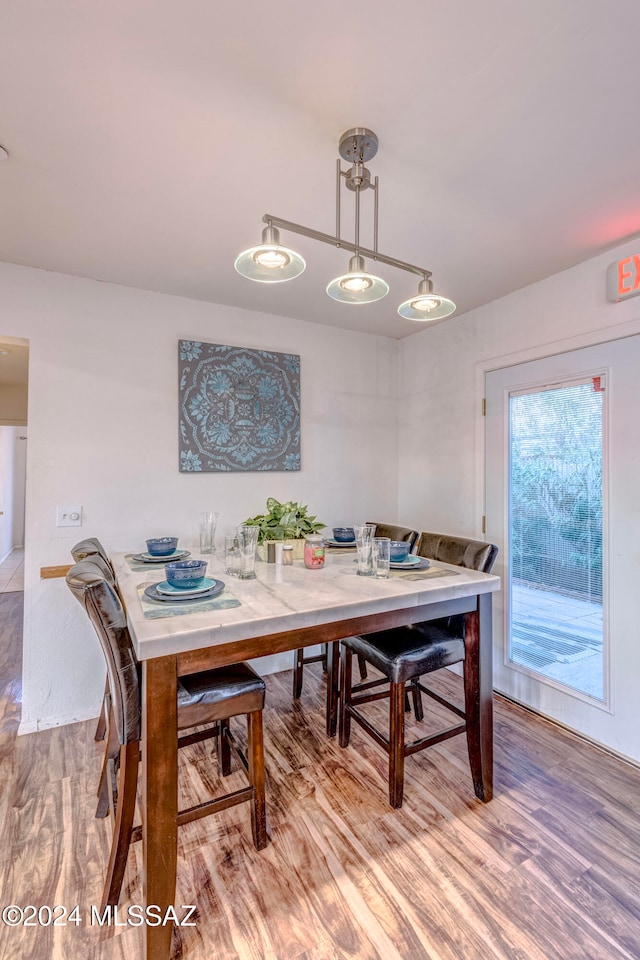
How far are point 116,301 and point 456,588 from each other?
2.46 metres

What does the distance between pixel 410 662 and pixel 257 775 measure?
27.2 inches

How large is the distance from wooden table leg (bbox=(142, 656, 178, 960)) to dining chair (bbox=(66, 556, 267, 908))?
3.8 inches

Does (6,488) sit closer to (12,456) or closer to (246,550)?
(12,456)

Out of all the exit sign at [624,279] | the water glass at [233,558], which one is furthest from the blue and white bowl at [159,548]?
the exit sign at [624,279]

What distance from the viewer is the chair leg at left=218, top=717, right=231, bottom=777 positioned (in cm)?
185

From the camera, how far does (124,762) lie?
133 cm

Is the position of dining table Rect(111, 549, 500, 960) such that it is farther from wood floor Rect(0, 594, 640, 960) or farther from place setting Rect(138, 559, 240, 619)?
wood floor Rect(0, 594, 640, 960)

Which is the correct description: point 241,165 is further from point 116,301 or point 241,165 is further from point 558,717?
point 558,717

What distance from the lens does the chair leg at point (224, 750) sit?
1.85 meters

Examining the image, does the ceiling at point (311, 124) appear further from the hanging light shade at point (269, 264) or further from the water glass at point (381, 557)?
the water glass at point (381, 557)

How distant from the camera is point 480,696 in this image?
1.75 metres


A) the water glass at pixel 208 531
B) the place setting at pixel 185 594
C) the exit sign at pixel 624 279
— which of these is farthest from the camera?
the water glass at pixel 208 531

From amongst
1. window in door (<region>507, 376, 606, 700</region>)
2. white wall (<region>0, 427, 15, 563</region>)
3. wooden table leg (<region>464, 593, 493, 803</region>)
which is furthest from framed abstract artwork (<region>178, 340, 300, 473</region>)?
white wall (<region>0, 427, 15, 563</region>)

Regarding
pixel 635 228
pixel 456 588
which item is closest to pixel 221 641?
pixel 456 588
